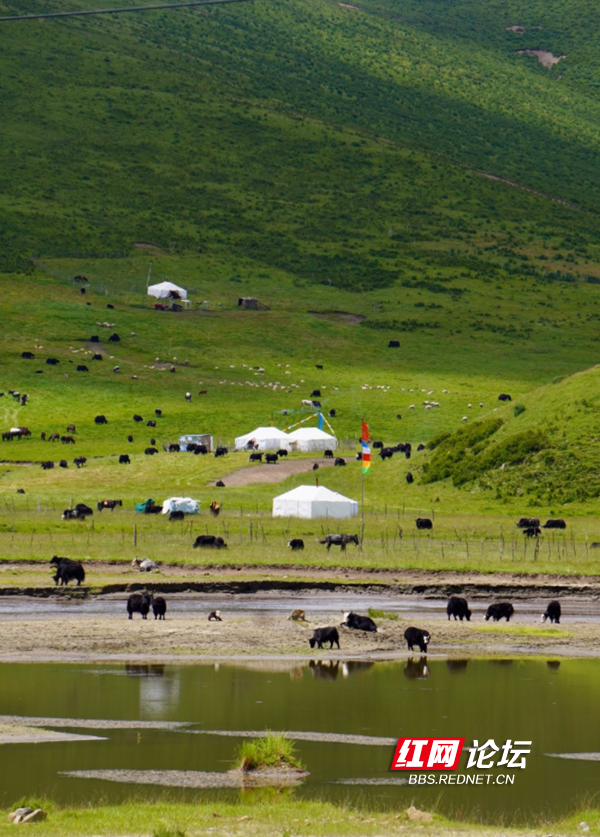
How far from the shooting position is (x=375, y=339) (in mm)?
138625

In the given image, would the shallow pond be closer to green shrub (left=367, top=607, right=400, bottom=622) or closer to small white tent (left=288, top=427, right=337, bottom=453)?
green shrub (left=367, top=607, right=400, bottom=622)

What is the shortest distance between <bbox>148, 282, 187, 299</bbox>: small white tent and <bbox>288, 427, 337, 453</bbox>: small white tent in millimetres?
61423

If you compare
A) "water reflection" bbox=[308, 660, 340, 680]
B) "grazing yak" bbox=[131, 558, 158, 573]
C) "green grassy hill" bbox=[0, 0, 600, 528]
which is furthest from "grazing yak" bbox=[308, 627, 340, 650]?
"green grassy hill" bbox=[0, 0, 600, 528]

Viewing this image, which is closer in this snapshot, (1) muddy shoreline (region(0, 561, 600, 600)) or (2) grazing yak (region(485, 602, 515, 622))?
(2) grazing yak (region(485, 602, 515, 622))

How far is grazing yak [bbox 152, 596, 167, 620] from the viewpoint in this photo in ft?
115

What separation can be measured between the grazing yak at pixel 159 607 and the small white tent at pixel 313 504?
928 inches

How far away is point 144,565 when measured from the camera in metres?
43.6

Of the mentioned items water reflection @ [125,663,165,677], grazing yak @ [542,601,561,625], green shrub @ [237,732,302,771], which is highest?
grazing yak @ [542,601,561,625]

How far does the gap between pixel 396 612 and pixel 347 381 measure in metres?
80.7

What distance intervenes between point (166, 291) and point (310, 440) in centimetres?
6340

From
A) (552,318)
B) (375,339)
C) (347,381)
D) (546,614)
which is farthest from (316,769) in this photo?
(552,318)

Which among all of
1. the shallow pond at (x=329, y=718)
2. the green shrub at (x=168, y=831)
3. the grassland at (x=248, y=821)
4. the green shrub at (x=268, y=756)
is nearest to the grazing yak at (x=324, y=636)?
the shallow pond at (x=329, y=718)

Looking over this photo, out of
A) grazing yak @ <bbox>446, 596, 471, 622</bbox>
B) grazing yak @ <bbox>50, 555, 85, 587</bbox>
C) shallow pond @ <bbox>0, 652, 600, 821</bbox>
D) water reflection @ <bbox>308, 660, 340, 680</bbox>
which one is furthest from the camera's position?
grazing yak @ <bbox>50, 555, 85, 587</bbox>

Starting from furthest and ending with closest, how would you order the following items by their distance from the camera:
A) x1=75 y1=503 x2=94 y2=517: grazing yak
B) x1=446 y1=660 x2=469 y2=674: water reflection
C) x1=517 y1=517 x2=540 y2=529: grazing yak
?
x1=75 y1=503 x2=94 y2=517: grazing yak < x1=517 y1=517 x2=540 y2=529: grazing yak < x1=446 y1=660 x2=469 y2=674: water reflection
